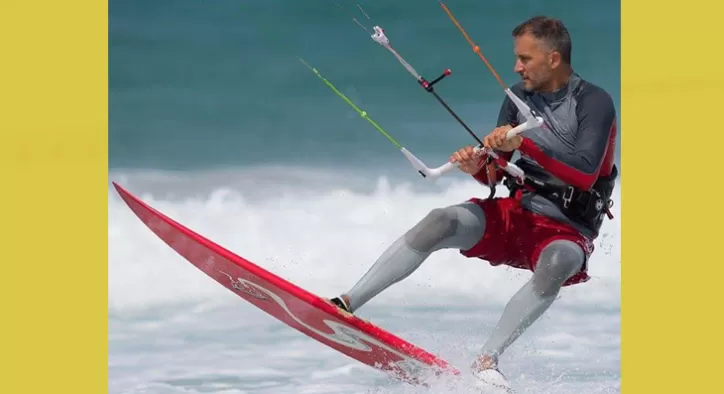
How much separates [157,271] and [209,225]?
47 cm

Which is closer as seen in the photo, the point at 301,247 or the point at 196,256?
the point at 196,256

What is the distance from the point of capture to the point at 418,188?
20.8ft

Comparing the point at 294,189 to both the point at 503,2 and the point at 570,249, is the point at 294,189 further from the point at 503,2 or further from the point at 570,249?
the point at 570,249

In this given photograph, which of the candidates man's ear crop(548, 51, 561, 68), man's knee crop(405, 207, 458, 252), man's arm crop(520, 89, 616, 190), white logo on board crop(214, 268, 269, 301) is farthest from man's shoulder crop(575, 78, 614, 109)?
white logo on board crop(214, 268, 269, 301)

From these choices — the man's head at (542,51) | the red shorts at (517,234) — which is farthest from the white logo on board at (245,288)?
the man's head at (542,51)

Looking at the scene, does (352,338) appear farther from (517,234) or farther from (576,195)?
(576,195)

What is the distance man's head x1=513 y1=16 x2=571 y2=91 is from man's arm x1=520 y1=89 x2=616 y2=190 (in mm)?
144

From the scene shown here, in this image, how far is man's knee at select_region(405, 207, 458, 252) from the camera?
3943 mm

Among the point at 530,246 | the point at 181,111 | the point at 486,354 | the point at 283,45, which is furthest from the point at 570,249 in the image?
the point at 181,111

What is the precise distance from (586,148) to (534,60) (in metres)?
0.38

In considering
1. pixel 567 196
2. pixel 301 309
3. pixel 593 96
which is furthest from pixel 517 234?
pixel 301 309

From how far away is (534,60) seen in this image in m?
3.95

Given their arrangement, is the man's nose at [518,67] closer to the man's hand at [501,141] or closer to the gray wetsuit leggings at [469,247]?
the man's hand at [501,141]

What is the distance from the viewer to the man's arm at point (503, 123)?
4.02m
